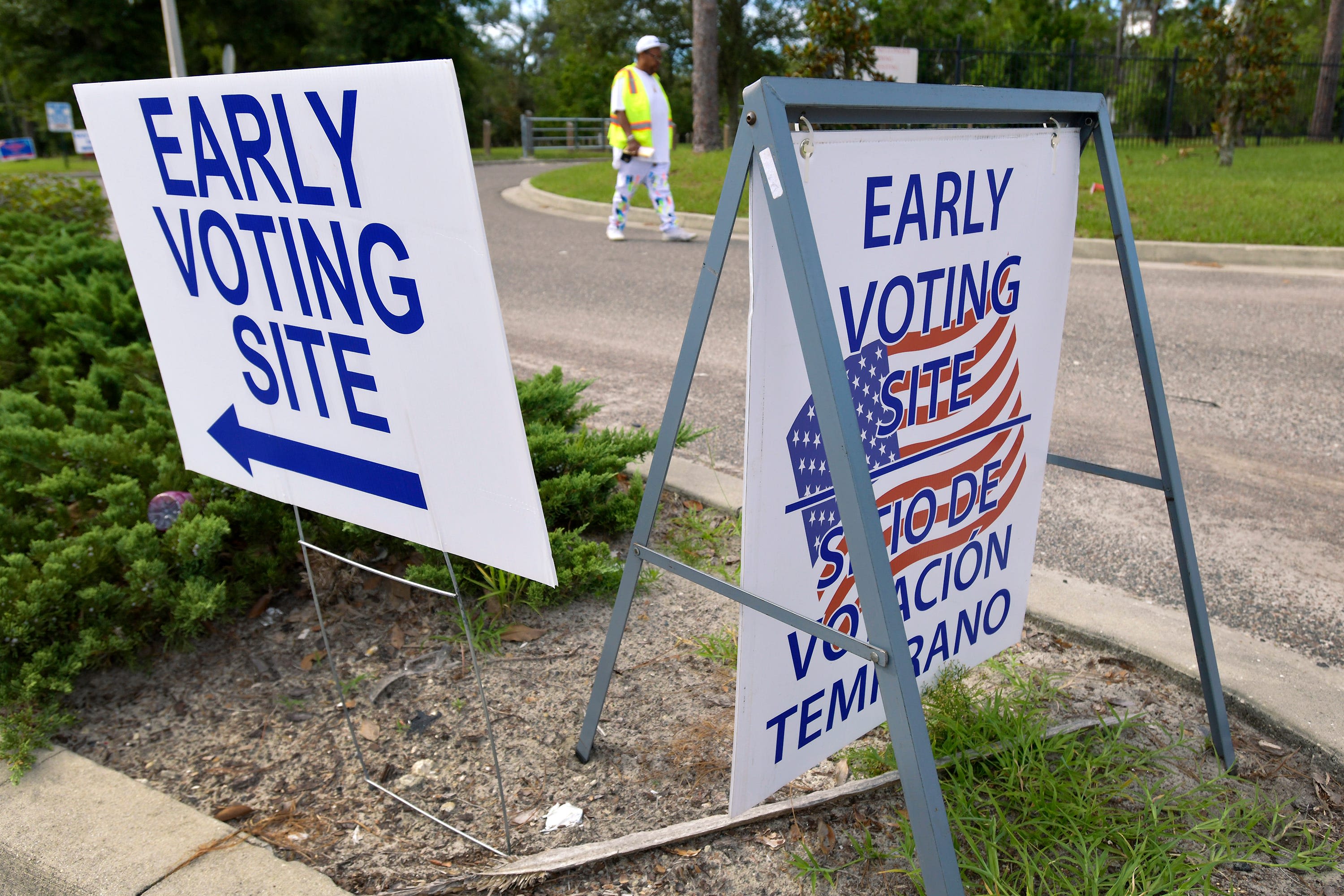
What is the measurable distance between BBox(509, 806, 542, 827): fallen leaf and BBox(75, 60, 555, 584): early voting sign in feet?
2.32

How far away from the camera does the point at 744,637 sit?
1775 millimetres

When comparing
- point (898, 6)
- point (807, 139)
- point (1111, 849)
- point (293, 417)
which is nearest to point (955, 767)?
point (1111, 849)

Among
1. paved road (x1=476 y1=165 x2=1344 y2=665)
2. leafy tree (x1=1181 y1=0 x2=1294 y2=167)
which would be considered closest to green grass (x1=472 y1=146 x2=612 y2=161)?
leafy tree (x1=1181 y1=0 x2=1294 y2=167)

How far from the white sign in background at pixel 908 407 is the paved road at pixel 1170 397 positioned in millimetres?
1223

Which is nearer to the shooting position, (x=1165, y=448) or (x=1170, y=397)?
(x=1165, y=448)

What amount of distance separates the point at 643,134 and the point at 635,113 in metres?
0.22

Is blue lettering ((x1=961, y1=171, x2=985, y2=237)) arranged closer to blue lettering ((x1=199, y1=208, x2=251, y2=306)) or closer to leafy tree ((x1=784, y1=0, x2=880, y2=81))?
blue lettering ((x1=199, y1=208, x2=251, y2=306))

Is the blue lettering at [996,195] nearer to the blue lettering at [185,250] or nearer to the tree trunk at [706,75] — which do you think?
the blue lettering at [185,250]

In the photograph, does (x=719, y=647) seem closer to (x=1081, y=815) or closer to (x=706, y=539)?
(x=706, y=539)

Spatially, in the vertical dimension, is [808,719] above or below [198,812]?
above

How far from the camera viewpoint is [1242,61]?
49.8 feet

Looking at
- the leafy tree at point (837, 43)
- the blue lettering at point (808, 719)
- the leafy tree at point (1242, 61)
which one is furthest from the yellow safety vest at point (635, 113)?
the leafy tree at point (1242, 61)

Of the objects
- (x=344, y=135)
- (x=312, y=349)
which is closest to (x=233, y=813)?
(x=312, y=349)

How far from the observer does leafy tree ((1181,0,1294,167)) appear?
49.7 ft
